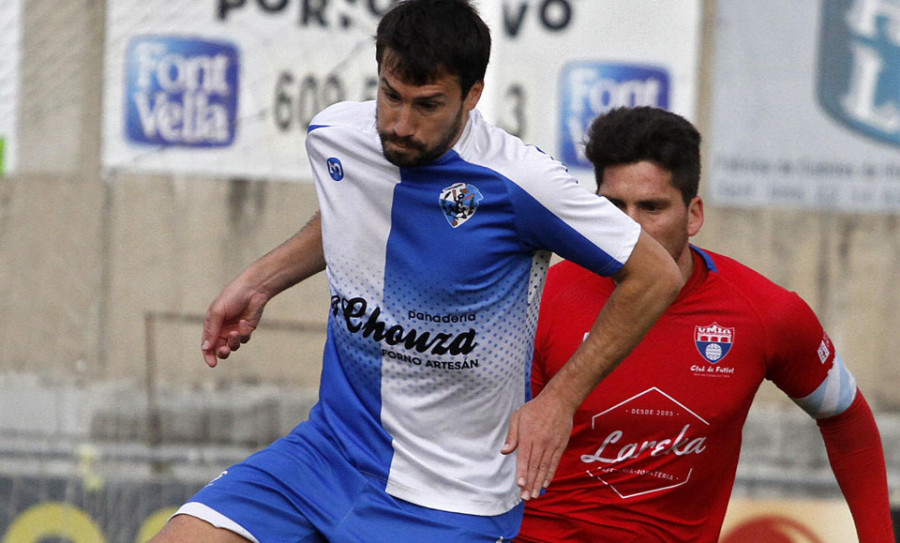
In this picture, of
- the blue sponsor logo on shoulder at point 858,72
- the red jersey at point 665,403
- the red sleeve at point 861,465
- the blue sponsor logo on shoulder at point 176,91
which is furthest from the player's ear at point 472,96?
the blue sponsor logo on shoulder at point 858,72

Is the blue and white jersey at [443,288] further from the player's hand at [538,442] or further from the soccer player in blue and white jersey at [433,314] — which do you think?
the player's hand at [538,442]

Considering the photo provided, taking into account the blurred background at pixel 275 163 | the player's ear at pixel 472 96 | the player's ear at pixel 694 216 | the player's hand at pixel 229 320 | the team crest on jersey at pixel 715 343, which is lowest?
the blurred background at pixel 275 163

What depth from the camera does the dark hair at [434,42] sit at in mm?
2809

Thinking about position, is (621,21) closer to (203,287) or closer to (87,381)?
(203,287)

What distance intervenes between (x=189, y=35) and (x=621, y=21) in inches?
115

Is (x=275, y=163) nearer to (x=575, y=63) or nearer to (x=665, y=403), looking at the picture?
(x=575, y=63)

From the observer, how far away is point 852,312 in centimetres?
870

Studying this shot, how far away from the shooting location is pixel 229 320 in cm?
322

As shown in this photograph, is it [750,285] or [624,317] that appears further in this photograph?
[750,285]

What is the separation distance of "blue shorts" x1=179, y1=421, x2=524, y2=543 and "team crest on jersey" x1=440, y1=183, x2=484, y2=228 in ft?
2.14

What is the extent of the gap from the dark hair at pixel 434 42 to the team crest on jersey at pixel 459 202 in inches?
8.8

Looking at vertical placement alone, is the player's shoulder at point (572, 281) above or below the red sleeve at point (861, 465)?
above

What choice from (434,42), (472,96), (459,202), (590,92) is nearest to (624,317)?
(459,202)

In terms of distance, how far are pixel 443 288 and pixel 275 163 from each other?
574cm
